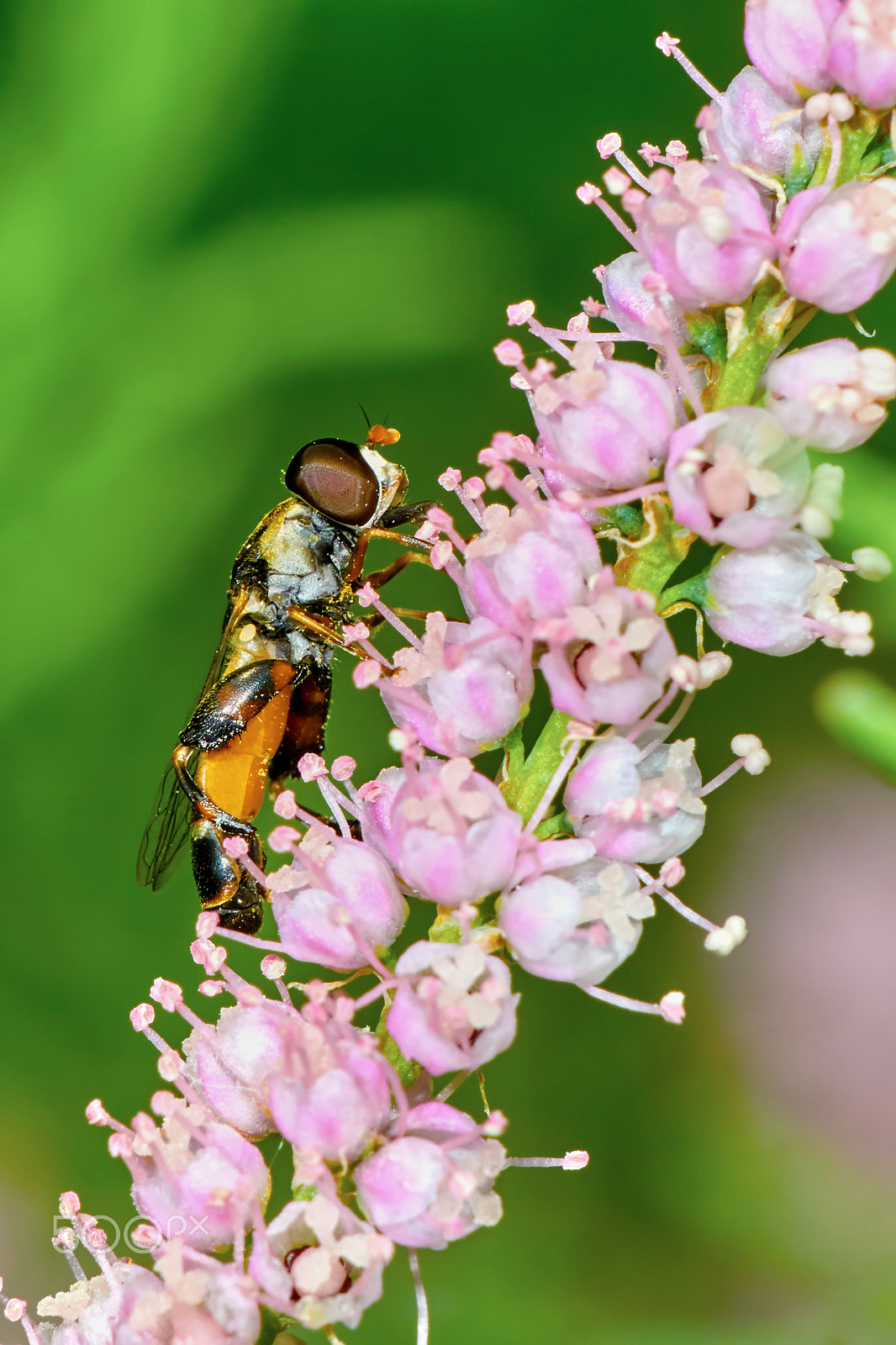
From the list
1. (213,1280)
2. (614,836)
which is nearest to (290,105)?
(614,836)

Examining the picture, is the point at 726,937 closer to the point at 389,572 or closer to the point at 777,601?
the point at 777,601

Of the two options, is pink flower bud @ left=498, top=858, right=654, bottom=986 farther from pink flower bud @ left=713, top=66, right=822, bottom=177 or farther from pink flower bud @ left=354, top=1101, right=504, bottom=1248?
pink flower bud @ left=713, top=66, right=822, bottom=177

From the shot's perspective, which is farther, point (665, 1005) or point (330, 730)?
point (330, 730)

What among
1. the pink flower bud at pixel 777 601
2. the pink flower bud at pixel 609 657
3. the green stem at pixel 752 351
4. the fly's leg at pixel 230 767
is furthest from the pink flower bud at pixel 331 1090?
the fly's leg at pixel 230 767

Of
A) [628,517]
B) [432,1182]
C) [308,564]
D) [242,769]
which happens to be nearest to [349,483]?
[308,564]

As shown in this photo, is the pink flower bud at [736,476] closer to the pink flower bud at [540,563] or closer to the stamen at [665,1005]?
the pink flower bud at [540,563]

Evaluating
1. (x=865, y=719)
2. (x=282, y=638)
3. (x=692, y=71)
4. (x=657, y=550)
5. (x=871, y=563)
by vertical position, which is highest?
(x=692, y=71)
